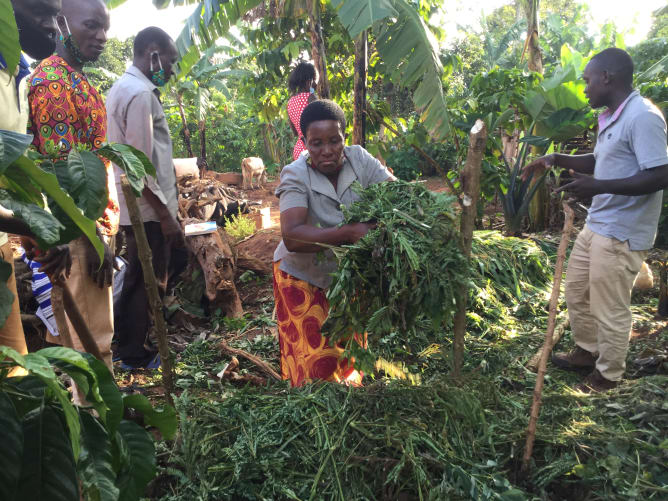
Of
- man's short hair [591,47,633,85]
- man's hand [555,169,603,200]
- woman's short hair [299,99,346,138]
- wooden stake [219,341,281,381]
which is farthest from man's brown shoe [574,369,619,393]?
woman's short hair [299,99,346,138]

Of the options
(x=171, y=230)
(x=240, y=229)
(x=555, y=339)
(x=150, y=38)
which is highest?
(x=150, y=38)

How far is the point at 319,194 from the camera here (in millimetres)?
2332

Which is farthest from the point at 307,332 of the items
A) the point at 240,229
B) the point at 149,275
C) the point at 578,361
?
the point at 240,229

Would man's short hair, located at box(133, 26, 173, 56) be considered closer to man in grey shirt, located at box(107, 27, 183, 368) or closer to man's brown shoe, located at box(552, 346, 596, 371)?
man in grey shirt, located at box(107, 27, 183, 368)

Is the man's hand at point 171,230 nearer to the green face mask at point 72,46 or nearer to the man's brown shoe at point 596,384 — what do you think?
the green face mask at point 72,46

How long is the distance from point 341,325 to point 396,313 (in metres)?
0.24

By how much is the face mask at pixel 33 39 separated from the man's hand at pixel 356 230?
4.90 ft

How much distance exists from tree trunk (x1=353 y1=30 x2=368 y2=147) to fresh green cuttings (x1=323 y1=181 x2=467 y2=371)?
3264 mm

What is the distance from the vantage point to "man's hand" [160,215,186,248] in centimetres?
307

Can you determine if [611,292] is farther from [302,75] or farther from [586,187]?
[302,75]

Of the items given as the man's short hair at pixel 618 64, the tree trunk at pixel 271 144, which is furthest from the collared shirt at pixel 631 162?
the tree trunk at pixel 271 144

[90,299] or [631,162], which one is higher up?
[631,162]

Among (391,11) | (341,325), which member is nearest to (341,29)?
(391,11)

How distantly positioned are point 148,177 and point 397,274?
1943mm
